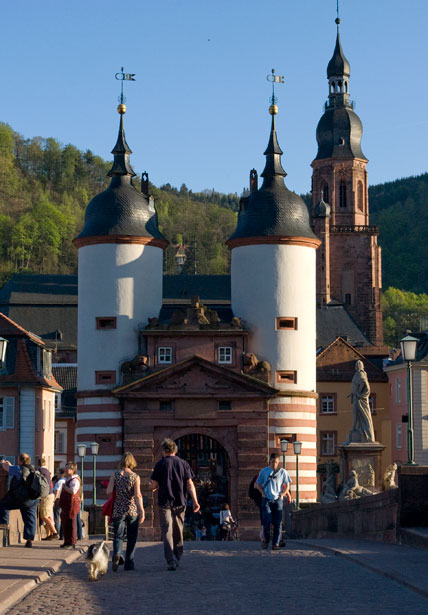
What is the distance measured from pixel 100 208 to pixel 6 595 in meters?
45.7

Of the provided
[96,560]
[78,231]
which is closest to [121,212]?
[96,560]

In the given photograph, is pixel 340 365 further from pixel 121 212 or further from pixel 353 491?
pixel 353 491

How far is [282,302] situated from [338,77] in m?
77.8

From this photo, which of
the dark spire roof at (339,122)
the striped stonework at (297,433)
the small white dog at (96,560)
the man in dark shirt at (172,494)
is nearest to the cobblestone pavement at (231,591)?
the small white dog at (96,560)

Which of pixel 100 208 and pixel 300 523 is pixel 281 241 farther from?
pixel 300 523

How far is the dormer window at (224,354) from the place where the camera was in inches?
2271

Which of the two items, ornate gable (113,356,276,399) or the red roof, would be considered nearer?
ornate gable (113,356,276,399)

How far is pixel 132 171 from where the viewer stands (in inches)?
2450

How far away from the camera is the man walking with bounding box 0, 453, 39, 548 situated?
23219mm

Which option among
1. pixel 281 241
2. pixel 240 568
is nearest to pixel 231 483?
pixel 281 241

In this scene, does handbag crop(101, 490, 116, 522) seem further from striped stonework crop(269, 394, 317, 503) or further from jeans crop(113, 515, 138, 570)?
striped stonework crop(269, 394, 317, 503)

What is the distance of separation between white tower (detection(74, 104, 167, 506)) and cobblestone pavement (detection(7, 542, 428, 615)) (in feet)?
119

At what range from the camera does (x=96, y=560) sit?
56.5 ft

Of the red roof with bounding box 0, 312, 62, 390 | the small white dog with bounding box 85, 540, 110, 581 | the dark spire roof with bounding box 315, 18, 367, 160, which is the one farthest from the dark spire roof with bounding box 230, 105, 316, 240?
the dark spire roof with bounding box 315, 18, 367, 160
